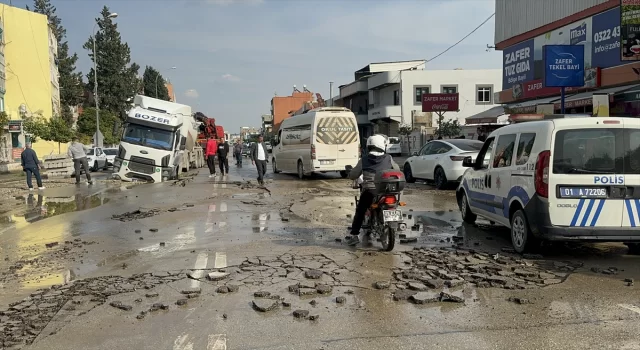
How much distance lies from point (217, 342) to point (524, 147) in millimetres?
5035

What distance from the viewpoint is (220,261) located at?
6918 mm

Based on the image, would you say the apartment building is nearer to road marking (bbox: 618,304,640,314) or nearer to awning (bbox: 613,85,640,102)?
awning (bbox: 613,85,640,102)

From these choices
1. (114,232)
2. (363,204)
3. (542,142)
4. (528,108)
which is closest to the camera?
(542,142)

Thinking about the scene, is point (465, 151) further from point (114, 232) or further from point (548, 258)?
point (114, 232)

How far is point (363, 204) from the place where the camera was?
790 cm

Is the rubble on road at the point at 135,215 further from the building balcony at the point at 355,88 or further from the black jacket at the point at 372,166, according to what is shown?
the building balcony at the point at 355,88

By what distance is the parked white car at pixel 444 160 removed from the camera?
15.2 meters

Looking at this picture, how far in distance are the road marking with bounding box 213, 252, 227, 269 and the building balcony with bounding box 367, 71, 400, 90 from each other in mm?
48700

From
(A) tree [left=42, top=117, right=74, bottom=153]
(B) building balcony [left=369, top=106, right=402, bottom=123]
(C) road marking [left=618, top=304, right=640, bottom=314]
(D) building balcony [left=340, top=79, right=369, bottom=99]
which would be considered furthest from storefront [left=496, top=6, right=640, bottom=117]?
(D) building balcony [left=340, top=79, right=369, bottom=99]

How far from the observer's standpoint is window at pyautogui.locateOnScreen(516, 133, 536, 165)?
7.11 metres

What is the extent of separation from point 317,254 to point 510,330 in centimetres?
331

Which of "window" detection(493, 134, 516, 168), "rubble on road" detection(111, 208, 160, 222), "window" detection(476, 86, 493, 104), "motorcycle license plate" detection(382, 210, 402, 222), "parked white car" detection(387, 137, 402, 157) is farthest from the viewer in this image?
"window" detection(476, 86, 493, 104)

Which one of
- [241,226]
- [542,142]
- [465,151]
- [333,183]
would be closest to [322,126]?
[333,183]

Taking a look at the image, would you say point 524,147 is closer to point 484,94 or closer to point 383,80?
point 484,94
